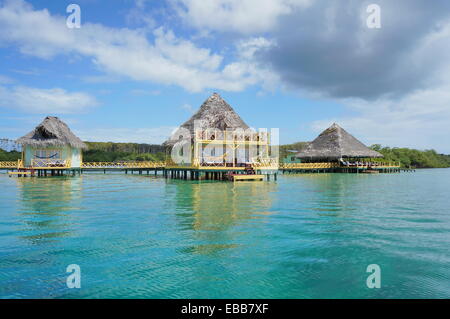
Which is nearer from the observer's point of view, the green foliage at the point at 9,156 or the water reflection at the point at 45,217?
the water reflection at the point at 45,217

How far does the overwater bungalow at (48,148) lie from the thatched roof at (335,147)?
3183 centimetres

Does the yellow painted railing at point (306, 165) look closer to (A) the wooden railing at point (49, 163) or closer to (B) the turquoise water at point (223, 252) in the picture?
(A) the wooden railing at point (49, 163)

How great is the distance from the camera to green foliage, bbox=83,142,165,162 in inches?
2335

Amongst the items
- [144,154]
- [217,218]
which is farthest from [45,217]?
[144,154]

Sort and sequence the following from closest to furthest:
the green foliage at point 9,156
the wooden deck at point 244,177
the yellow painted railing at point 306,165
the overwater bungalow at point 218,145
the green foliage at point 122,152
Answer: the wooden deck at point 244,177
the overwater bungalow at point 218,145
the yellow painted railing at point 306,165
the green foliage at point 9,156
the green foliage at point 122,152

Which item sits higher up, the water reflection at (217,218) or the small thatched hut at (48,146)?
the small thatched hut at (48,146)

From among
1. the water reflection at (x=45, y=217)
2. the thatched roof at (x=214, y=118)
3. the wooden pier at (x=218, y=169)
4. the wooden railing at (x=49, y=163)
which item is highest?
the thatched roof at (x=214, y=118)

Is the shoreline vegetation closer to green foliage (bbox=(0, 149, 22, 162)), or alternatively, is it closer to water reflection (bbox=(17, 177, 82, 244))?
green foliage (bbox=(0, 149, 22, 162))

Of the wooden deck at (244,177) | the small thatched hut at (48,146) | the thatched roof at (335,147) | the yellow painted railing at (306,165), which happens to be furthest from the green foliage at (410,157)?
the small thatched hut at (48,146)

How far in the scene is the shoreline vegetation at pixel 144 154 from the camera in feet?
192

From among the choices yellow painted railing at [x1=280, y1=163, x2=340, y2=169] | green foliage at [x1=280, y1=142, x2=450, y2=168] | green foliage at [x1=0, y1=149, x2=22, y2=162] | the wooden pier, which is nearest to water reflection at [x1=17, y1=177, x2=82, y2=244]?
the wooden pier

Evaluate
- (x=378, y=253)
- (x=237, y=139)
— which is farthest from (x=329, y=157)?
(x=378, y=253)
